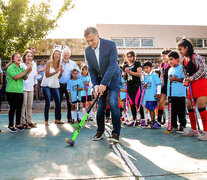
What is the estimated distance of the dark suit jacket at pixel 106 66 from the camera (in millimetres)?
4414

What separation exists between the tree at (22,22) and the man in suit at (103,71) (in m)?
11.6

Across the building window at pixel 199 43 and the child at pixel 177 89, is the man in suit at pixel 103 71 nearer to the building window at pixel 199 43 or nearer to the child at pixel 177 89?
the child at pixel 177 89

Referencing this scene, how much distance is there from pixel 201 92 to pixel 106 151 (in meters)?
2.00

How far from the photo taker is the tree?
14.8 m

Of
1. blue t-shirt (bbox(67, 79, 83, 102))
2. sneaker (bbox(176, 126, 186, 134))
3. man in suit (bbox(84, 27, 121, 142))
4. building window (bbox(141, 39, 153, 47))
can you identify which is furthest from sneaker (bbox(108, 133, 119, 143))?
building window (bbox(141, 39, 153, 47))

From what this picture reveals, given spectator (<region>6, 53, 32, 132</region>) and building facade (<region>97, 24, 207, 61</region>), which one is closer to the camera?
spectator (<region>6, 53, 32, 132</region>)

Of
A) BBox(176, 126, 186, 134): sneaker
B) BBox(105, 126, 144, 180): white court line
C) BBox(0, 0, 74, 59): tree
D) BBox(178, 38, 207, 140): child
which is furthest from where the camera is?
BBox(0, 0, 74, 59): tree

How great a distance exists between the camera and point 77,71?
292 inches

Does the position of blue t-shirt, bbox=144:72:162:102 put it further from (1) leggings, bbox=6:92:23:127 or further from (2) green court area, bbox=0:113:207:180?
A: (1) leggings, bbox=6:92:23:127

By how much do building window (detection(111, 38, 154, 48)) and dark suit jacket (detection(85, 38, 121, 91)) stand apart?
62.0 feet

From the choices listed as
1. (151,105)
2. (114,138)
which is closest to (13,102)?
(114,138)

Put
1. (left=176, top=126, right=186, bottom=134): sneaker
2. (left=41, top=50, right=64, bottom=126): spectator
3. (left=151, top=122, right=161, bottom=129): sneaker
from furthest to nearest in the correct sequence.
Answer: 1. (left=41, top=50, right=64, bottom=126): spectator
2. (left=151, top=122, right=161, bottom=129): sneaker
3. (left=176, top=126, right=186, bottom=134): sneaker

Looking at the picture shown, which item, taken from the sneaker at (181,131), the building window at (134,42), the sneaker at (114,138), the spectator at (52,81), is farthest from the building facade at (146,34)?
the sneaker at (114,138)

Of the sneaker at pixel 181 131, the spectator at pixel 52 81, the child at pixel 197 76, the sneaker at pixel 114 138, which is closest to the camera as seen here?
the sneaker at pixel 114 138
